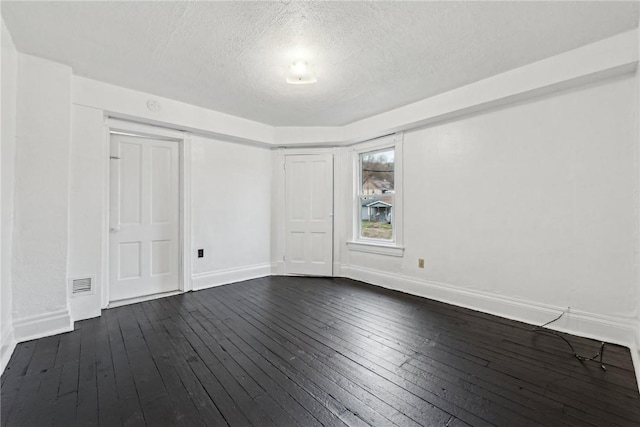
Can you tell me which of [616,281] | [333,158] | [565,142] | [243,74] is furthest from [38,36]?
[616,281]

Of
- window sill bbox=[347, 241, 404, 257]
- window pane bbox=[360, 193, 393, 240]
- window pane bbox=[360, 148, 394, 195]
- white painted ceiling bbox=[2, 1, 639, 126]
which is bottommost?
window sill bbox=[347, 241, 404, 257]

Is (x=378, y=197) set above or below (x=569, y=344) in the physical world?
above

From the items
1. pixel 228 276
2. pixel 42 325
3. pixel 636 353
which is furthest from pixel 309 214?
pixel 636 353

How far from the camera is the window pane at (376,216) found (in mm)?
4309

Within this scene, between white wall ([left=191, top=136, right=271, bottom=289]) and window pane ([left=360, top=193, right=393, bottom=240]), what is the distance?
162cm

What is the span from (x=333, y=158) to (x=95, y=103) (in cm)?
317

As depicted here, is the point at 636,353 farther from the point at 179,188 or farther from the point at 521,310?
the point at 179,188

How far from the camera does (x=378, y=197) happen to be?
4.43 metres

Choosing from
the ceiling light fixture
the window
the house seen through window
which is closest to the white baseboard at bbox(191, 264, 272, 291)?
the window

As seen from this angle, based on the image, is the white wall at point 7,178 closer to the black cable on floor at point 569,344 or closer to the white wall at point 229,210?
the white wall at point 229,210

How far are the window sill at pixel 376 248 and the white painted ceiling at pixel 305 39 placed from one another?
6.88 ft

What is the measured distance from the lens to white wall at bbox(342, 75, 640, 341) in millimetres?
2387

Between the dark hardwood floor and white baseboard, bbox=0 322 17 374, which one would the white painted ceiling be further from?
the dark hardwood floor

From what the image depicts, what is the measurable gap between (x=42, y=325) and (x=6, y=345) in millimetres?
354
